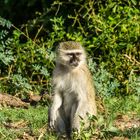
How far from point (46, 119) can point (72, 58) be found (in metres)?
0.92

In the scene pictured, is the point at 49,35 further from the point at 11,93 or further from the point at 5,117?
the point at 5,117

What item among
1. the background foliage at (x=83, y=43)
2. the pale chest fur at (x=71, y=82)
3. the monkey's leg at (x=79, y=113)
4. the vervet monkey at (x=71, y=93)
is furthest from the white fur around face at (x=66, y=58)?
the background foliage at (x=83, y=43)

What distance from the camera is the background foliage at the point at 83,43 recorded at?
34.8ft

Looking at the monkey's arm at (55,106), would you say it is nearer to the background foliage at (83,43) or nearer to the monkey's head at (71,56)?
the monkey's head at (71,56)

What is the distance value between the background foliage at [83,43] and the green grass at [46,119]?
691mm

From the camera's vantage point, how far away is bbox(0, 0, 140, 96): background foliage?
10609 mm

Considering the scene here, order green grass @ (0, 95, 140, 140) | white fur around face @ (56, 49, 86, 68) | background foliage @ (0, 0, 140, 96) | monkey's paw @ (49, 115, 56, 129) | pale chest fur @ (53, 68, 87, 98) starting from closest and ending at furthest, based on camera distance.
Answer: green grass @ (0, 95, 140, 140), monkey's paw @ (49, 115, 56, 129), pale chest fur @ (53, 68, 87, 98), white fur around face @ (56, 49, 86, 68), background foliage @ (0, 0, 140, 96)

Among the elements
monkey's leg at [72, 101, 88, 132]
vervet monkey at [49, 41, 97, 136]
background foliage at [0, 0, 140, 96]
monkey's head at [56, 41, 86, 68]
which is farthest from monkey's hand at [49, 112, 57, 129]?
background foliage at [0, 0, 140, 96]

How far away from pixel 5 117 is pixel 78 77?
1188mm

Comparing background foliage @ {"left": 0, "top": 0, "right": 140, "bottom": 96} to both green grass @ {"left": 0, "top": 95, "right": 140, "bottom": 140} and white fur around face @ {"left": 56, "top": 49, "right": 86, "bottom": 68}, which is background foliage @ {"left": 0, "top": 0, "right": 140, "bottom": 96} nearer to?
green grass @ {"left": 0, "top": 95, "right": 140, "bottom": 140}

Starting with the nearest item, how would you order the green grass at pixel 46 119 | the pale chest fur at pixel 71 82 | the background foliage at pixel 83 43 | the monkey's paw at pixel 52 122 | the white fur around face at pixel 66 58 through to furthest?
the green grass at pixel 46 119
the monkey's paw at pixel 52 122
the pale chest fur at pixel 71 82
the white fur around face at pixel 66 58
the background foliage at pixel 83 43

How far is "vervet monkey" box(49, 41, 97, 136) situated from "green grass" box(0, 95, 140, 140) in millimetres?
223

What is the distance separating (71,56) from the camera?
336 inches

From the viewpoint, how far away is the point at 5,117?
8.84m
